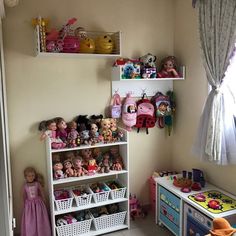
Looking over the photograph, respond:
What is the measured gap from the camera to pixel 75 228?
258cm

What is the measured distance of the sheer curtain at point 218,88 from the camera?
2.20 metres

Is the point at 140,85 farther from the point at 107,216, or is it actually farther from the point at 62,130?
the point at 107,216

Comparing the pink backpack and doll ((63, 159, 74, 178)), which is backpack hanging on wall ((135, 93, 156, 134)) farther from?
doll ((63, 159, 74, 178))

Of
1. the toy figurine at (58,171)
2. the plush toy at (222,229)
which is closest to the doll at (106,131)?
the toy figurine at (58,171)

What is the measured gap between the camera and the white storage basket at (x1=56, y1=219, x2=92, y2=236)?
2.54m

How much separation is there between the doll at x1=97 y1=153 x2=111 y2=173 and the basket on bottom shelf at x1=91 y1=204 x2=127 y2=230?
1.39 feet

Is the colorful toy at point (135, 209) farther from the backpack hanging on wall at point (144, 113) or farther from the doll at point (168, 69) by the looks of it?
the doll at point (168, 69)

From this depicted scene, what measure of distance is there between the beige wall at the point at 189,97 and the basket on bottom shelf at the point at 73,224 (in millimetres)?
1156

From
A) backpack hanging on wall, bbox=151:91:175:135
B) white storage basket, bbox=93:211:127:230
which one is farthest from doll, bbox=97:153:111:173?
backpack hanging on wall, bbox=151:91:175:135

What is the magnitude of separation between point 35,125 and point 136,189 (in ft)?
4.27

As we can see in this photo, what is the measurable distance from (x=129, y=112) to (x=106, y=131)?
0.31m

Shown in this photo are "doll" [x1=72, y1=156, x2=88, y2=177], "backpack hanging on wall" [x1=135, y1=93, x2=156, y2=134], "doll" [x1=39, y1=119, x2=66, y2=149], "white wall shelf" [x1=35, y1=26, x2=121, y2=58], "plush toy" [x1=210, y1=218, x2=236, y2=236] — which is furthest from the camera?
"backpack hanging on wall" [x1=135, y1=93, x2=156, y2=134]

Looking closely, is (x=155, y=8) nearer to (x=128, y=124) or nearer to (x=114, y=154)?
(x=128, y=124)

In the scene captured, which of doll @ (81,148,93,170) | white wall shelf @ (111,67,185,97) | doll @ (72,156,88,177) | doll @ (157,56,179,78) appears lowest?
doll @ (72,156,88,177)
